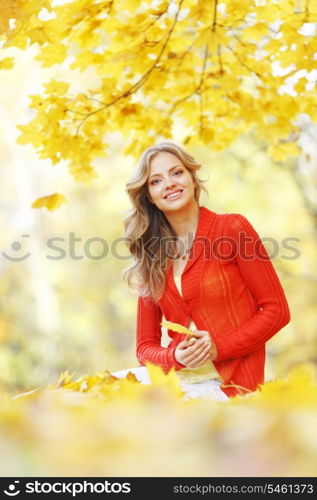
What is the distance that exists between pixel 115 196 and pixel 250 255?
9.04m

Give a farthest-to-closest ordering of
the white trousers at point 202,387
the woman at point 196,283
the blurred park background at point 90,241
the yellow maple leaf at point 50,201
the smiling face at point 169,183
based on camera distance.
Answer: the blurred park background at point 90,241 < the yellow maple leaf at point 50,201 < the smiling face at point 169,183 < the woman at point 196,283 < the white trousers at point 202,387

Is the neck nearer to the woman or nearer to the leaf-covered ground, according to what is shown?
the woman

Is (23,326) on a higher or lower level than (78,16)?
Answer: higher

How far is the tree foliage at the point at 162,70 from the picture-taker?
217cm

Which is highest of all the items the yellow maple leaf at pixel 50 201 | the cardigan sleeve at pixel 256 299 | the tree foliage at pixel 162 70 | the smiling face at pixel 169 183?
the tree foliage at pixel 162 70

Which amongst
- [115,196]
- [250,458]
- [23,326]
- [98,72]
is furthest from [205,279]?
[23,326]

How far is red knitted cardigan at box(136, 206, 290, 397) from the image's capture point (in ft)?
6.39

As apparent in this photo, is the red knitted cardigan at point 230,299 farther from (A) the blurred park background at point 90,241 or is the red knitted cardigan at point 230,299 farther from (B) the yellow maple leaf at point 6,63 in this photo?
(A) the blurred park background at point 90,241

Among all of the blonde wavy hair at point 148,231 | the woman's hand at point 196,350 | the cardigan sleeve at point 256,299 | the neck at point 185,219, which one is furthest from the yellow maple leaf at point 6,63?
the woman's hand at point 196,350

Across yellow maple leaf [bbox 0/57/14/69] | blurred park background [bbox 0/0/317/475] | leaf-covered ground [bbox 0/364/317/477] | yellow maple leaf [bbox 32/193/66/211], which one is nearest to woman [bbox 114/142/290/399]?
yellow maple leaf [bbox 32/193/66/211]

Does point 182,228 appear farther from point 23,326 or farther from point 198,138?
point 23,326

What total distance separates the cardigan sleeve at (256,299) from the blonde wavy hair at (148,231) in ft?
0.95

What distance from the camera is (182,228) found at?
224 centimetres

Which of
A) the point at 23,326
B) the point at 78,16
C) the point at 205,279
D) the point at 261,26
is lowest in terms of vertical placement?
the point at 205,279
